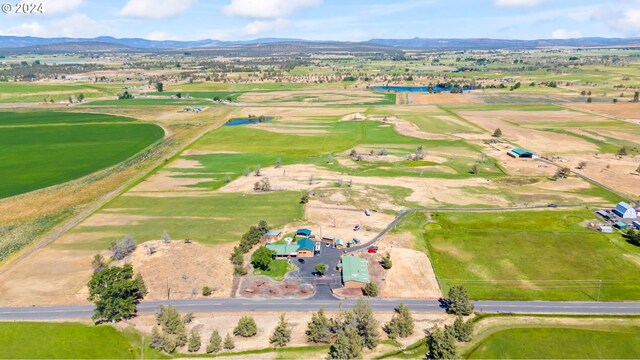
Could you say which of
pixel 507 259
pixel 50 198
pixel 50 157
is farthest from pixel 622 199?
pixel 50 157

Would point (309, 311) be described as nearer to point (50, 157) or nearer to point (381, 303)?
point (381, 303)

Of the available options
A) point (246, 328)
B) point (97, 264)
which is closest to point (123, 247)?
point (97, 264)

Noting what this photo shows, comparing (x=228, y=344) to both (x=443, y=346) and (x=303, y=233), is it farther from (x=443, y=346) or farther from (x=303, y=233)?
(x=303, y=233)

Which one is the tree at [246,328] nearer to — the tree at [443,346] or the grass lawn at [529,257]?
the tree at [443,346]

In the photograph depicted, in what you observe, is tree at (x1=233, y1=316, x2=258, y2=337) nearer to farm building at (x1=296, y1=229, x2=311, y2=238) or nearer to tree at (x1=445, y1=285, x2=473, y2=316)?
farm building at (x1=296, y1=229, x2=311, y2=238)

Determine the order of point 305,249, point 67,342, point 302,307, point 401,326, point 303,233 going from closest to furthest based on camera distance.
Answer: point 67,342
point 401,326
point 302,307
point 305,249
point 303,233

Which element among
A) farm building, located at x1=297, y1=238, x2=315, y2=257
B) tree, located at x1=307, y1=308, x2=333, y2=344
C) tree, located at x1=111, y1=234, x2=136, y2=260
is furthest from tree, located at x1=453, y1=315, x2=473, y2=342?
tree, located at x1=111, y1=234, x2=136, y2=260

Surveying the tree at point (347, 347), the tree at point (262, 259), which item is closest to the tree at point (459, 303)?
the tree at point (347, 347)
